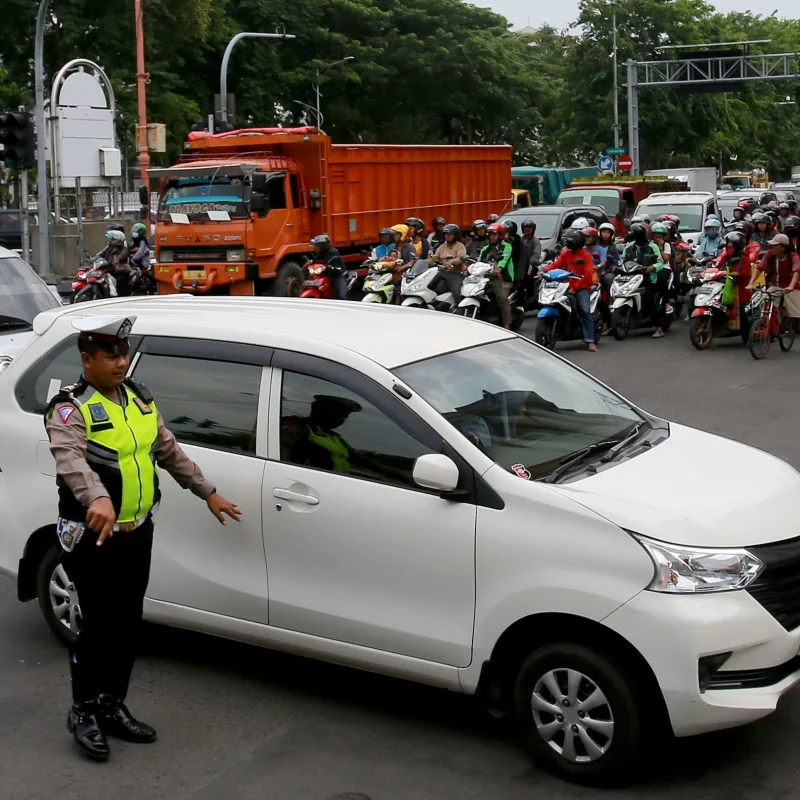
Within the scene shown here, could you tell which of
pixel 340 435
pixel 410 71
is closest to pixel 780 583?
pixel 340 435

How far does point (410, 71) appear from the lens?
4741cm

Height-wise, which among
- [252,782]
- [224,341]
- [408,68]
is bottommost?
[252,782]

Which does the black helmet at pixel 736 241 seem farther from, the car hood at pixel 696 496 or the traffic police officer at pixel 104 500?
the traffic police officer at pixel 104 500

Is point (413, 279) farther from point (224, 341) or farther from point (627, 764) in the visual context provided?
point (627, 764)

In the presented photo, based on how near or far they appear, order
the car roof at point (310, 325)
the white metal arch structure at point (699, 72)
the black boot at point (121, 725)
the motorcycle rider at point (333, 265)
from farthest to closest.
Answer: the white metal arch structure at point (699, 72), the motorcycle rider at point (333, 265), the car roof at point (310, 325), the black boot at point (121, 725)

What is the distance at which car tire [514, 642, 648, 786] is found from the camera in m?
4.17

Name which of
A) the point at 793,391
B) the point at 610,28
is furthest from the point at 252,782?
the point at 610,28

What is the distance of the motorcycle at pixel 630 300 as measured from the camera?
55.7 feet

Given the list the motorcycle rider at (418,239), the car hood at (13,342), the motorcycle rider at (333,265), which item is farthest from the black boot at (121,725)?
the motorcycle rider at (418,239)

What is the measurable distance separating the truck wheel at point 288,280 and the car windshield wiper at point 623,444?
48.9 ft

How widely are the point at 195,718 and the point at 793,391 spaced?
949cm

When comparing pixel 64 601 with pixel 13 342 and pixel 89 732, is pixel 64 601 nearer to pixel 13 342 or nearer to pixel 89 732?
pixel 89 732

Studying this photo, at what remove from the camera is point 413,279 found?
56.4 ft

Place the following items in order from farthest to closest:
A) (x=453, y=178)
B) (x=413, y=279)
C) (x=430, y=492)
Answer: (x=453, y=178) → (x=413, y=279) → (x=430, y=492)
